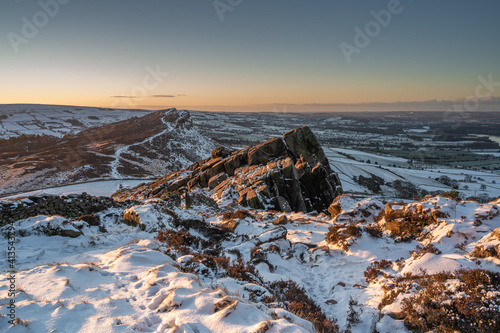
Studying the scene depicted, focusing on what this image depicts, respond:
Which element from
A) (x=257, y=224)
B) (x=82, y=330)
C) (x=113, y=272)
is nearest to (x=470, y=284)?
(x=82, y=330)

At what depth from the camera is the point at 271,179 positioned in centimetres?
2861

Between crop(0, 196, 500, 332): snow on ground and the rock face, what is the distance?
11511 millimetres

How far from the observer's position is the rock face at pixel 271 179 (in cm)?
2735

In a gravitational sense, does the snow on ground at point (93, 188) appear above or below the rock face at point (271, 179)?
below

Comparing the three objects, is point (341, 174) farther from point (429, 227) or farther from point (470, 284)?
point (470, 284)

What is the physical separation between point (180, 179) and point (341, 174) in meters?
71.4

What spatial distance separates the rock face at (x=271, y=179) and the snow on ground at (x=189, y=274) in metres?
11.5

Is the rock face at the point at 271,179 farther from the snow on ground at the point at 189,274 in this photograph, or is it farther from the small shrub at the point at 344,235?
the small shrub at the point at 344,235

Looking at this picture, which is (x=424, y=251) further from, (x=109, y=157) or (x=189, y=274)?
(x=109, y=157)

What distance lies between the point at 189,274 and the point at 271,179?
71.1ft

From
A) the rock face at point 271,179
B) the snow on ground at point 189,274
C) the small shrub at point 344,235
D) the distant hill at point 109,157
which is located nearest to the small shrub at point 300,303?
the snow on ground at point 189,274

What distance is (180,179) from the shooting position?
37719mm

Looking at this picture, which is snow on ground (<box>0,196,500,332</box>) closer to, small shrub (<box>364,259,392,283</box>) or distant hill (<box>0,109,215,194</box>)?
small shrub (<box>364,259,392,283</box>)

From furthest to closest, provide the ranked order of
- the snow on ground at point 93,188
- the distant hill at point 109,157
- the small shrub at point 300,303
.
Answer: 1. the distant hill at point 109,157
2. the snow on ground at point 93,188
3. the small shrub at point 300,303
